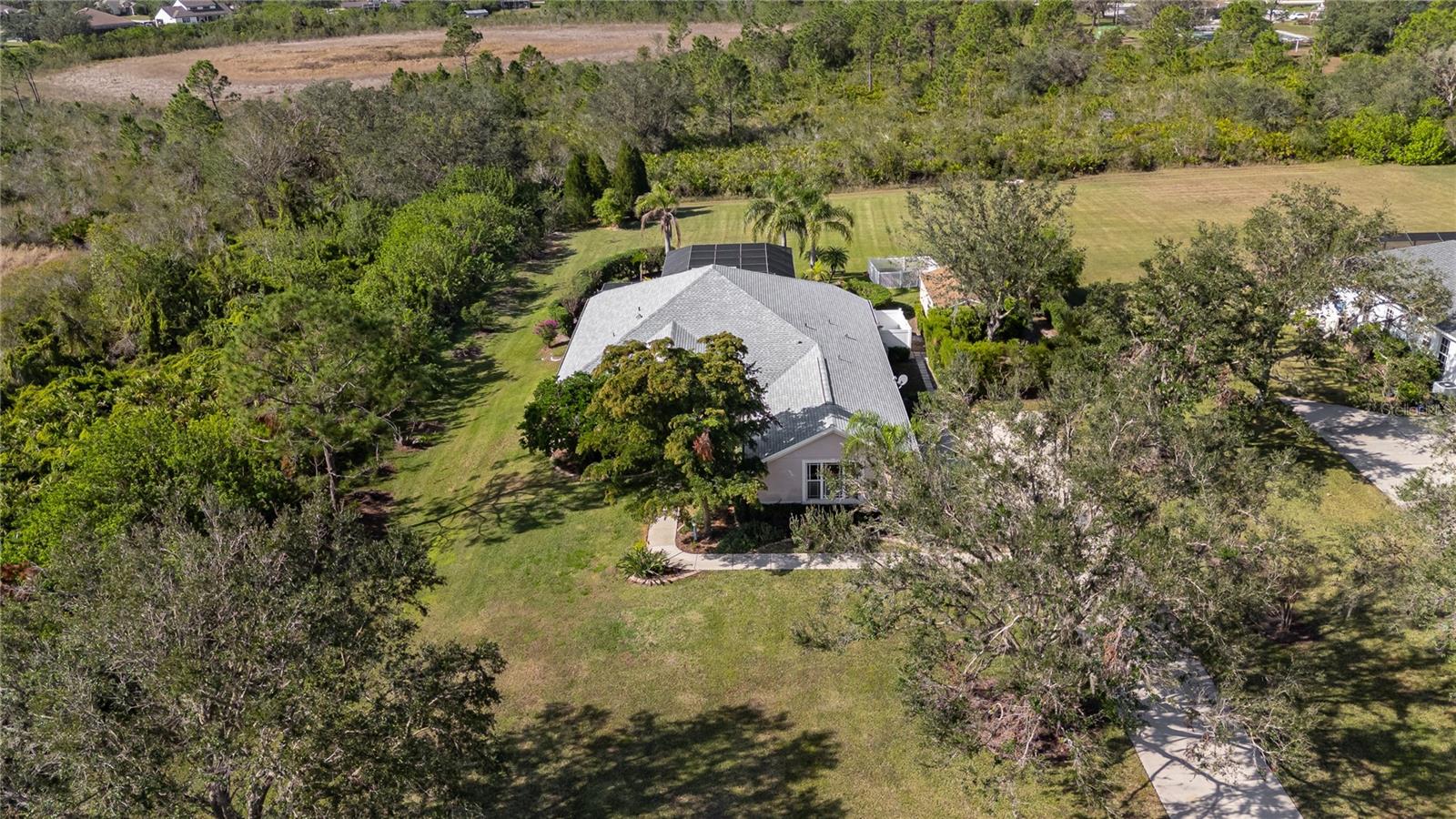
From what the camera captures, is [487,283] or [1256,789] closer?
[1256,789]

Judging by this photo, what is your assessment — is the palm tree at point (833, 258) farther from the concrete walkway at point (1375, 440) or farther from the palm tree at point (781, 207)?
the concrete walkway at point (1375, 440)

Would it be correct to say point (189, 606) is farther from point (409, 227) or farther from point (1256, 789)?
point (409, 227)

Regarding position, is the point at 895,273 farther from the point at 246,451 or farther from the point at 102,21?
the point at 102,21

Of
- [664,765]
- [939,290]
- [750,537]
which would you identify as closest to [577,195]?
[939,290]

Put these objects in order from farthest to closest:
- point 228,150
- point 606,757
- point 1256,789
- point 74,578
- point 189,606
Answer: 1. point 228,150
2. point 606,757
3. point 1256,789
4. point 74,578
5. point 189,606

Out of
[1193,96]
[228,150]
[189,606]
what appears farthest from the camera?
[1193,96]

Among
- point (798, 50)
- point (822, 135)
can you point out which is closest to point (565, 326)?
point (822, 135)
